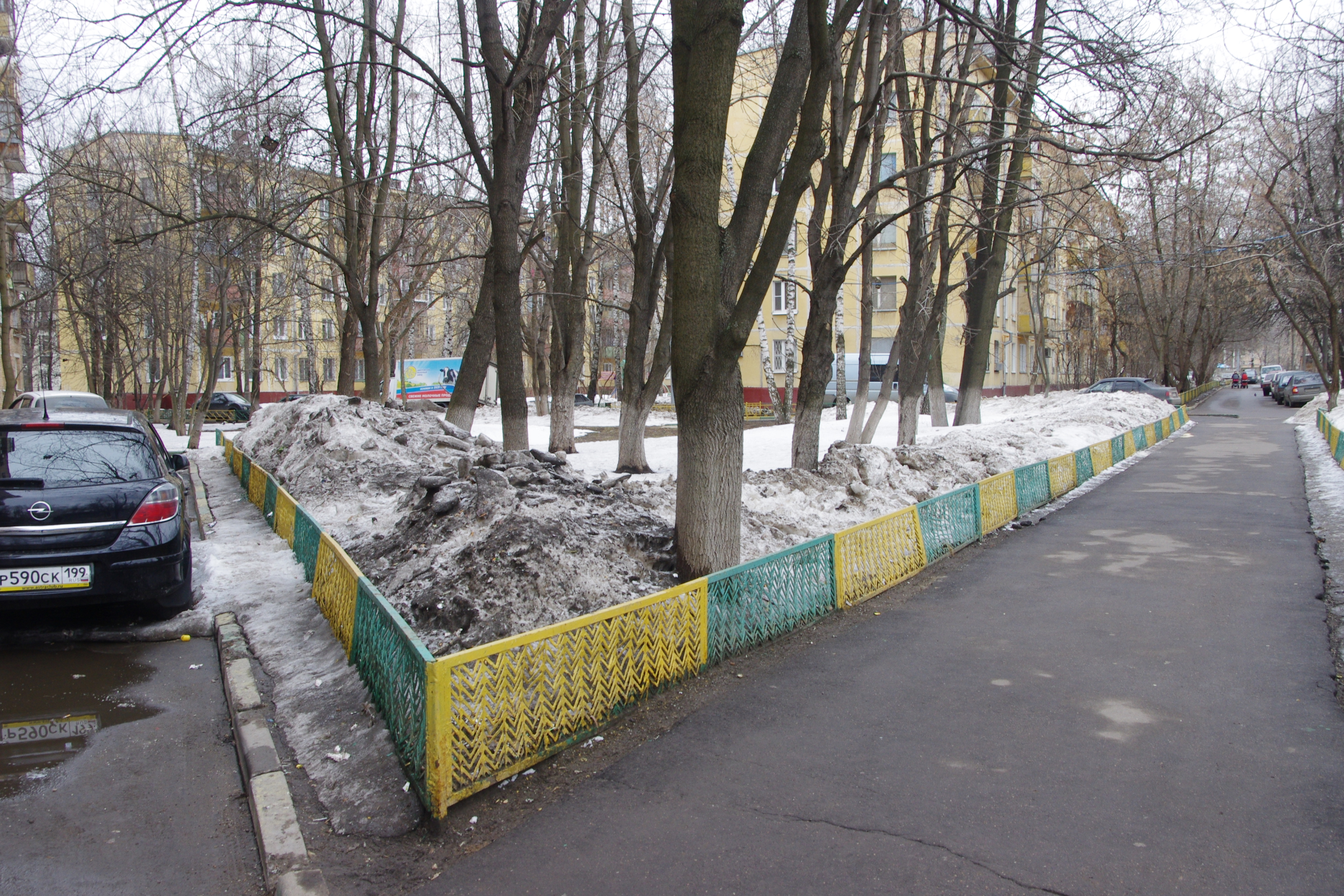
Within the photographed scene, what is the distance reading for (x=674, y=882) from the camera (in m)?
3.29

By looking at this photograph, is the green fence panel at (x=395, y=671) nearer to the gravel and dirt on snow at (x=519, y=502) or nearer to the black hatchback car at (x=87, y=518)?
the gravel and dirt on snow at (x=519, y=502)

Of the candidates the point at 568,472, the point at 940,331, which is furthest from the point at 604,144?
the point at 940,331

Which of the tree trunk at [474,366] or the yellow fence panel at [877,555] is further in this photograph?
the tree trunk at [474,366]

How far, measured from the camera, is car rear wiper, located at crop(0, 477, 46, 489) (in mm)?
5840

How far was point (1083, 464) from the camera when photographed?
579 inches

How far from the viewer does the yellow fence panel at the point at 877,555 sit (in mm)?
7109

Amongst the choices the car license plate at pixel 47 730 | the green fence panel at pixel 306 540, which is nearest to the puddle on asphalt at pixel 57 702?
the car license plate at pixel 47 730

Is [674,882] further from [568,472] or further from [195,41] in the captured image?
[195,41]

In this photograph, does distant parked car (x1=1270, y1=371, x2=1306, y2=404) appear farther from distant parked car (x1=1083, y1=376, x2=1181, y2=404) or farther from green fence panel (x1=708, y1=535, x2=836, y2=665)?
green fence panel (x1=708, y1=535, x2=836, y2=665)

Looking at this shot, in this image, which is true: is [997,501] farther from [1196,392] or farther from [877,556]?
[1196,392]

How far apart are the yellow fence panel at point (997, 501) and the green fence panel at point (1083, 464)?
389cm

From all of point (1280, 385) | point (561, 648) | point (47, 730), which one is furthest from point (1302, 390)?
point (47, 730)

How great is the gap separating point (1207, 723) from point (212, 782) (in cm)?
514

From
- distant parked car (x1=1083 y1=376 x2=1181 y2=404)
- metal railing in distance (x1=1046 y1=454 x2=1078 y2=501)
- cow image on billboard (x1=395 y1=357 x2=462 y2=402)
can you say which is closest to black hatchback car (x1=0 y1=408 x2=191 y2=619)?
metal railing in distance (x1=1046 y1=454 x2=1078 y2=501)
